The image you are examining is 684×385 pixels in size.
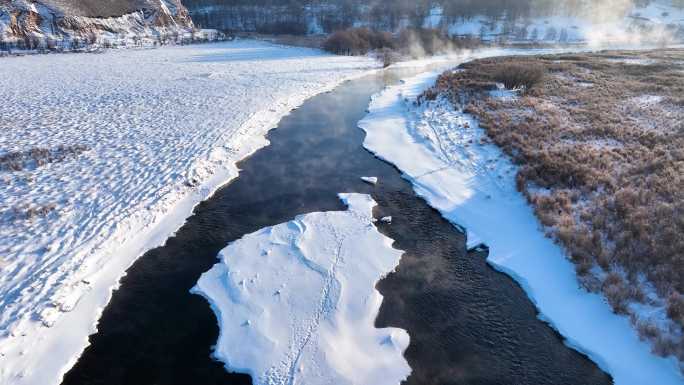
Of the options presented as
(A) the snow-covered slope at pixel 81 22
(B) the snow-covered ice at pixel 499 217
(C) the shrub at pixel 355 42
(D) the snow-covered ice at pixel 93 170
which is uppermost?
(A) the snow-covered slope at pixel 81 22

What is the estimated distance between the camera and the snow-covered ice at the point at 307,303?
24.3 feet

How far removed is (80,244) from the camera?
1012 centimetres

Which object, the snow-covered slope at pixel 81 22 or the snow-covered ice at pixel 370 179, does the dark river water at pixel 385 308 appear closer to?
the snow-covered ice at pixel 370 179

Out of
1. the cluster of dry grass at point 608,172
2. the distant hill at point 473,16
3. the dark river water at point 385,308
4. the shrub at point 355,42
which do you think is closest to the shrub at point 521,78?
the cluster of dry grass at point 608,172

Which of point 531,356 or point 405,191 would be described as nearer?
point 531,356

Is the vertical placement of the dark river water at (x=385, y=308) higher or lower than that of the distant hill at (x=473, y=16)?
lower

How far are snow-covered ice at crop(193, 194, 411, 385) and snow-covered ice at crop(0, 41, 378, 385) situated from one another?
2.73 metres

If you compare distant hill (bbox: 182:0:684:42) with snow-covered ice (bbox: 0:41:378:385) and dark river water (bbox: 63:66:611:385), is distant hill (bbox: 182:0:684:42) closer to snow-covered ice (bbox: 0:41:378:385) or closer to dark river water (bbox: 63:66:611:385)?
snow-covered ice (bbox: 0:41:378:385)

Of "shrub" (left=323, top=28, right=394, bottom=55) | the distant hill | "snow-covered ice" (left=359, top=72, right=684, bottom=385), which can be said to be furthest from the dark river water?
the distant hill

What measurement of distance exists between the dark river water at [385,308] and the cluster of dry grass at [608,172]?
2163 mm

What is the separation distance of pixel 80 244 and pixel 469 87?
2427cm

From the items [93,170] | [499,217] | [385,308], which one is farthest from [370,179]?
[93,170]

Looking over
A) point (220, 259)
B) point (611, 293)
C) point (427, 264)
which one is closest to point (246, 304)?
point (220, 259)

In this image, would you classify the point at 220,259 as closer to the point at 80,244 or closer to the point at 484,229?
the point at 80,244
